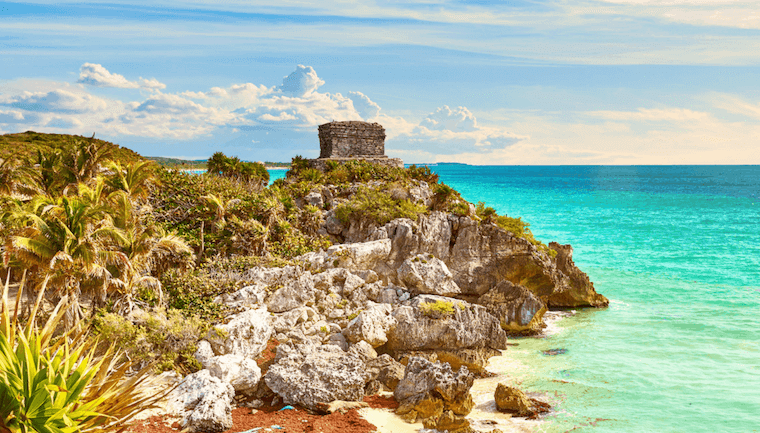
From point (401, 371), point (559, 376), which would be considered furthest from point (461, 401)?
point (559, 376)

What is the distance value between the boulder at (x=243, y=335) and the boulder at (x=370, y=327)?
216cm

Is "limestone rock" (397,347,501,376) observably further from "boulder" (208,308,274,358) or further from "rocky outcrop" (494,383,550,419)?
"boulder" (208,308,274,358)

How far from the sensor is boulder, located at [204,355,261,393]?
11055 millimetres

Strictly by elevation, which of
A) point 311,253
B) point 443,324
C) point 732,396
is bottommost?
point 732,396

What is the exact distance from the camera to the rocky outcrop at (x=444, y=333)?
14.2m

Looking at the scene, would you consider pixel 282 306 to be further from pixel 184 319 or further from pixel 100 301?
pixel 100 301

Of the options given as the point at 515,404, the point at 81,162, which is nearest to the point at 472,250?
the point at 515,404

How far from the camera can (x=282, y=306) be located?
571 inches

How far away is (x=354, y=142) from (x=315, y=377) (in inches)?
739

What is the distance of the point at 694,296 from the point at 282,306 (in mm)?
18898

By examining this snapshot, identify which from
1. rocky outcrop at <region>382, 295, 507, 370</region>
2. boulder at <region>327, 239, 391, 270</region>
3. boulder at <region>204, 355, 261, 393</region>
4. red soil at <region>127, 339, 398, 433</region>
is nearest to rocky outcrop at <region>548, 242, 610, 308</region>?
rocky outcrop at <region>382, 295, 507, 370</region>

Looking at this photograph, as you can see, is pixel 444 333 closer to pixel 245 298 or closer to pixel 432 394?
pixel 432 394

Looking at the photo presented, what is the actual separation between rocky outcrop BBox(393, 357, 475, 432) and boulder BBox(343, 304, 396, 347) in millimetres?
2192

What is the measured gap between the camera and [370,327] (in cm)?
1374
